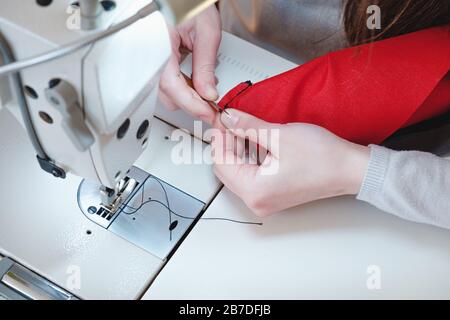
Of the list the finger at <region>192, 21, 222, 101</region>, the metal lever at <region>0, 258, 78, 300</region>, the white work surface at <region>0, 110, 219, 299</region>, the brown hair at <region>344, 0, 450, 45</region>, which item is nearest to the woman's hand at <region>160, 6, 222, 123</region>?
the finger at <region>192, 21, 222, 101</region>

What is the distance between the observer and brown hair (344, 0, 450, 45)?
0.92 m

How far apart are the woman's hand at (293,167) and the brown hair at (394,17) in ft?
0.85

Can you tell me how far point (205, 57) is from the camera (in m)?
0.98

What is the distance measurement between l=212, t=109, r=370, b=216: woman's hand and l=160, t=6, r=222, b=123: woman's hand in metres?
0.10

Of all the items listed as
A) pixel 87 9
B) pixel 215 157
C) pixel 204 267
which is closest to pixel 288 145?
pixel 215 157

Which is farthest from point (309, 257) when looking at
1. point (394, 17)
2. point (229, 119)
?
point (394, 17)

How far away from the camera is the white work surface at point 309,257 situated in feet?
2.67

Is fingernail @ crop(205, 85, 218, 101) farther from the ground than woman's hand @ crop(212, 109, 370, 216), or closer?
farther from the ground

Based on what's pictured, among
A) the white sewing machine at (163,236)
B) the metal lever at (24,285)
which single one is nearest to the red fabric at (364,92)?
the white sewing machine at (163,236)

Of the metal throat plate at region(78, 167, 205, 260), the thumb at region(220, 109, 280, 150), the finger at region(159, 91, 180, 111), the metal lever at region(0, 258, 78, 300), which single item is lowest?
the metal lever at region(0, 258, 78, 300)

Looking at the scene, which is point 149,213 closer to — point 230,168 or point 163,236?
point 163,236

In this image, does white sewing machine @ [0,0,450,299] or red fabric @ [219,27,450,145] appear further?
red fabric @ [219,27,450,145]

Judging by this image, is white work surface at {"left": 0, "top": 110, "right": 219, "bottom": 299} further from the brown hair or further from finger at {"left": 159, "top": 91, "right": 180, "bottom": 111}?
the brown hair

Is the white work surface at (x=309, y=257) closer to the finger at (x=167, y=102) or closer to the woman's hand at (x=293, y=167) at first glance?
the woman's hand at (x=293, y=167)
